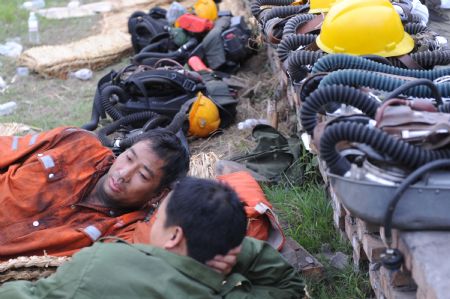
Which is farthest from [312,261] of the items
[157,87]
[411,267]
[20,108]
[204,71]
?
[20,108]

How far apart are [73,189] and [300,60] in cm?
123

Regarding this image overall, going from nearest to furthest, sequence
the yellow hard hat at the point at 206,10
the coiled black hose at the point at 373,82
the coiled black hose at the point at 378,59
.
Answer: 1. the coiled black hose at the point at 373,82
2. the coiled black hose at the point at 378,59
3. the yellow hard hat at the point at 206,10

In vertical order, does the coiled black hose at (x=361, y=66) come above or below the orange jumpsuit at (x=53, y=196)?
above

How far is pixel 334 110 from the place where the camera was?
8.35ft

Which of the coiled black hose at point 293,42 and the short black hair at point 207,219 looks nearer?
the short black hair at point 207,219

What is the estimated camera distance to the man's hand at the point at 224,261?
2.24 m

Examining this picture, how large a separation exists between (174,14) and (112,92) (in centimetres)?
197

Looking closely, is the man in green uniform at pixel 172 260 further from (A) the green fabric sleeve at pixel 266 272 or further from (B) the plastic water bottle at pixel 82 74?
(B) the plastic water bottle at pixel 82 74

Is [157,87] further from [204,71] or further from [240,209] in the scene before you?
[240,209]

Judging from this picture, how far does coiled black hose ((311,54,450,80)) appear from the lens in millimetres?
2730

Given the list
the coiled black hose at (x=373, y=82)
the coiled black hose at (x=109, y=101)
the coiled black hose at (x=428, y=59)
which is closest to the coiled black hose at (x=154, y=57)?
the coiled black hose at (x=109, y=101)

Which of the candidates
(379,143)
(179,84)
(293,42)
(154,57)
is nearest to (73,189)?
(293,42)

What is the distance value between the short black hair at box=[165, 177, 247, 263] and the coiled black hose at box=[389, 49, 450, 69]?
127 centimetres

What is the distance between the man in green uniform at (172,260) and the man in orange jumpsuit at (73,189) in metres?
0.73
